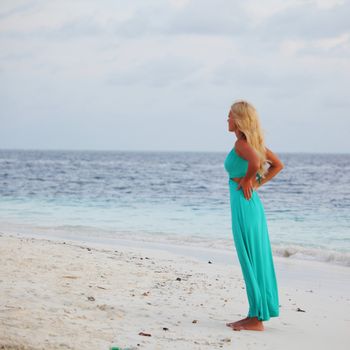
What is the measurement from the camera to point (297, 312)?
239 inches

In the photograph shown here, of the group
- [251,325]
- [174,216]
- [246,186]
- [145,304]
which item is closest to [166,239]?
[174,216]

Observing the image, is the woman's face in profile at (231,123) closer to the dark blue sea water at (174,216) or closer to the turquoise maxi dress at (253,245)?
the turquoise maxi dress at (253,245)

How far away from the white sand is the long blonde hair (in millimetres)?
1631

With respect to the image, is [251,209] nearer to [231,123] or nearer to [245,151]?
[245,151]

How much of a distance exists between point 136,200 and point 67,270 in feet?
56.7

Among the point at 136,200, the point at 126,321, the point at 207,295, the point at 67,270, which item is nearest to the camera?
the point at 126,321

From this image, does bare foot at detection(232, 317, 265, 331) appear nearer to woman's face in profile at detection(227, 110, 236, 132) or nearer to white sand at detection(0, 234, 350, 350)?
white sand at detection(0, 234, 350, 350)

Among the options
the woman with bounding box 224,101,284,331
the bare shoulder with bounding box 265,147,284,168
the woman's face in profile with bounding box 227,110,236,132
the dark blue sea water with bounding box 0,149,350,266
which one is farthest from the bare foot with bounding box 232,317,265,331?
the dark blue sea water with bounding box 0,149,350,266

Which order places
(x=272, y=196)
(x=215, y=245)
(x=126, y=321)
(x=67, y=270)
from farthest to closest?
(x=272, y=196) → (x=215, y=245) → (x=67, y=270) → (x=126, y=321)

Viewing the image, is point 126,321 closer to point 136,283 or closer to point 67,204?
point 136,283

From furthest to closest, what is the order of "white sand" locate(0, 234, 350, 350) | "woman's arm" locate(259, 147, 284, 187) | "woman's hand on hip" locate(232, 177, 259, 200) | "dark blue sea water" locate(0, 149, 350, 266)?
"dark blue sea water" locate(0, 149, 350, 266) → "woman's arm" locate(259, 147, 284, 187) → "woman's hand on hip" locate(232, 177, 259, 200) → "white sand" locate(0, 234, 350, 350)

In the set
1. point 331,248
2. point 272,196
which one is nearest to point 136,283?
point 331,248

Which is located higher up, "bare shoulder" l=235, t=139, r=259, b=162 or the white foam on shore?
"bare shoulder" l=235, t=139, r=259, b=162

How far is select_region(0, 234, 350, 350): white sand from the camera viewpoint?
15.3 ft
